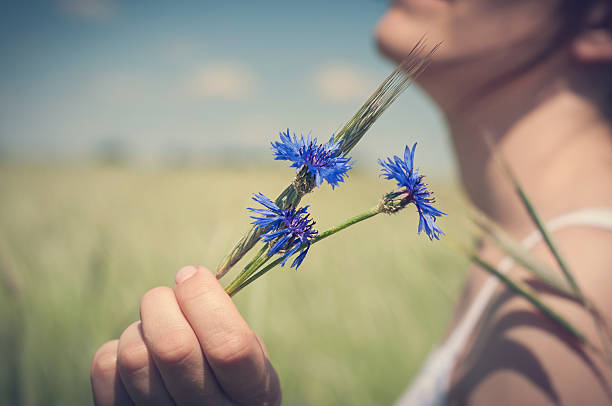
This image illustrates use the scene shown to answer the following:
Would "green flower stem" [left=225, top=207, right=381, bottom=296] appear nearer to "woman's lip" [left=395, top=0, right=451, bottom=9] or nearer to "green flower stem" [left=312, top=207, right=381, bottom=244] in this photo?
"green flower stem" [left=312, top=207, right=381, bottom=244]

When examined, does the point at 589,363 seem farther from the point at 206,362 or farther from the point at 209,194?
the point at 209,194

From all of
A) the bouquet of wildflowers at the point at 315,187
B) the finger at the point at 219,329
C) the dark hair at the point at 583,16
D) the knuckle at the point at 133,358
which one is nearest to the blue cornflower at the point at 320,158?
the bouquet of wildflowers at the point at 315,187

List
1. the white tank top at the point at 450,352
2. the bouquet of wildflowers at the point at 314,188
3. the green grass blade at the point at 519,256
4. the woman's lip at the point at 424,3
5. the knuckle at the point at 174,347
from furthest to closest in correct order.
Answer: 1. the white tank top at the point at 450,352
2. the woman's lip at the point at 424,3
3. the green grass blade at the point at 519,256
4. the knuckle at the point at 174,347
5. the bouquet of wildflowers at the point at 314,188

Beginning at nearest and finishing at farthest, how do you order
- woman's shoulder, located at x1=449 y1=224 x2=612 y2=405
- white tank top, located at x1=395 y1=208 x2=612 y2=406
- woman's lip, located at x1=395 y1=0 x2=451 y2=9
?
woman's shoulder, located at x1=449 y1=224 x2=612 y2=405 < woman's lip, located at x1=395 y1=0 x2=451 y2=9 < white tank top, located at x1=395 y1=208 x2=612 y2=406

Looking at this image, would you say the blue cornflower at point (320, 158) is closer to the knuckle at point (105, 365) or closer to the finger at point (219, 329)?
the finger at point (219, 329)

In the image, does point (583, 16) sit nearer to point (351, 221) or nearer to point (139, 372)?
point (351, 221)

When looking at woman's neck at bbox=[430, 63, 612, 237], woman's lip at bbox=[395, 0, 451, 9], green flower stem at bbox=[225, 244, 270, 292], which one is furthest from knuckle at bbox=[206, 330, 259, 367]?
woman's lip at bbox=[395, 0, 451, 9]
